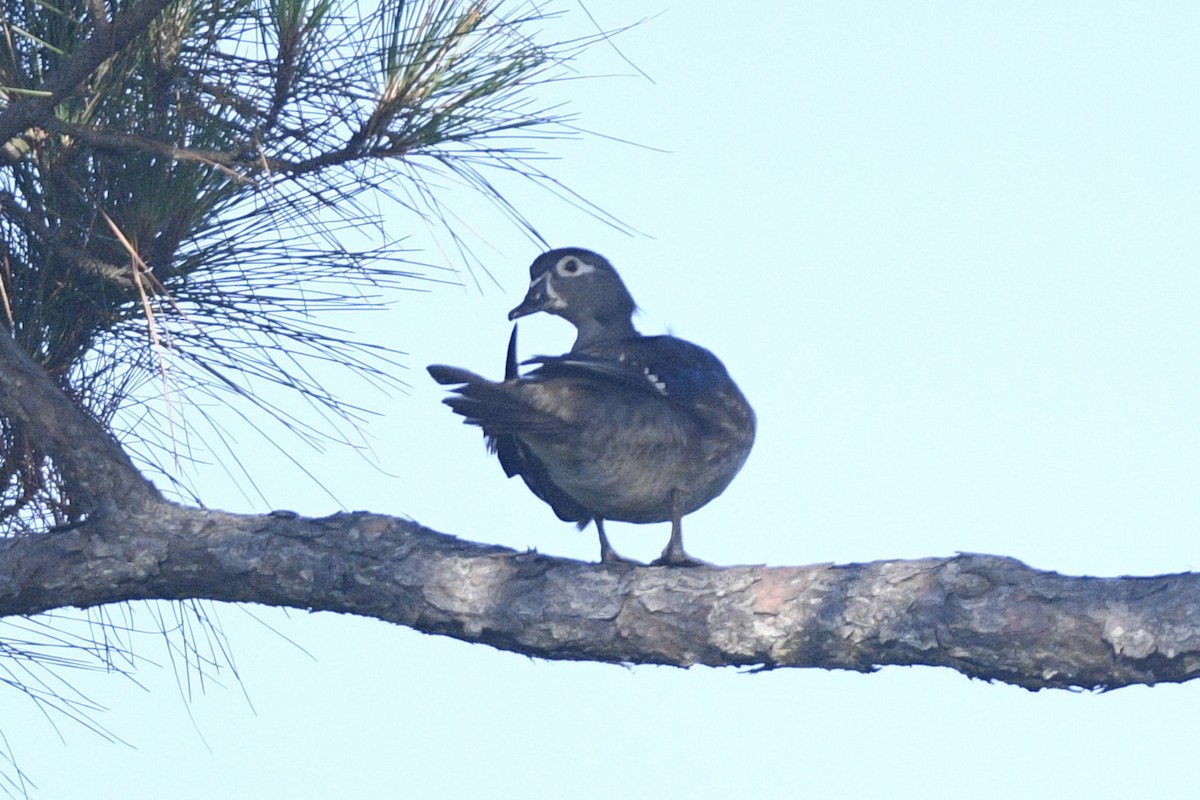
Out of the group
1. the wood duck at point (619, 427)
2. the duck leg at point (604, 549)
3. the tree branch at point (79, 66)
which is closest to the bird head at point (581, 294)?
the wood duck at point (619, 427)

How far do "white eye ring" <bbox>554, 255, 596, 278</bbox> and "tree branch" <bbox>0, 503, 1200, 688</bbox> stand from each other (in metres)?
1.66

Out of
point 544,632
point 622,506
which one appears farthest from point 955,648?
point 622,506

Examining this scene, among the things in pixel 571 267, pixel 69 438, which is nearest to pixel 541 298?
pixel 571 267

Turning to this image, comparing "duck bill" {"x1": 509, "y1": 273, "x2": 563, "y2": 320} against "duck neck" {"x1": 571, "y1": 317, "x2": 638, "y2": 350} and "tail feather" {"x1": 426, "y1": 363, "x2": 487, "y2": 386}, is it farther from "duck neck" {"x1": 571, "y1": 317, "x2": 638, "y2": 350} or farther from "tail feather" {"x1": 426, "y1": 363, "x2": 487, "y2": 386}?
"tail feather" {"x1": 426, "y1": 363, "x2": 487, "y2": 386}

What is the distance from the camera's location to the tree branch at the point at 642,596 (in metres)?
2.44

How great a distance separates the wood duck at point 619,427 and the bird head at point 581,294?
0.35 m

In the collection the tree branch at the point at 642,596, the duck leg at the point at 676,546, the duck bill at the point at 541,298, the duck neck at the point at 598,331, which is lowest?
the tree branch at the point at 642,596

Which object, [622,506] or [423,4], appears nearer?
[423,4]

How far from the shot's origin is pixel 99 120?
2990 mm

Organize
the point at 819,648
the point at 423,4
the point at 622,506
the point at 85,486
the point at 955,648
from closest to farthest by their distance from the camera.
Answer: the point at 955,648
the point at 819,648
the point at 423,4
the point at 85,486
the point at 622,506

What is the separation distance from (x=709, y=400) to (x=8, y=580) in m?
1.82

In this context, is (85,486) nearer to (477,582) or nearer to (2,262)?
(2,262)

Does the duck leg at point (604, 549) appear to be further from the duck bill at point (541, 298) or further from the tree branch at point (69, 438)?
the tree branch at point (69, 438)

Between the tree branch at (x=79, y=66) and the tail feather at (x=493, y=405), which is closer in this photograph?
the tree branch at (x=79, y=66)
